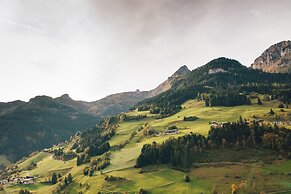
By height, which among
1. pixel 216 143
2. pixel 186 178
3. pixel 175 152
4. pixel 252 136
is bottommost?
pixel 186 178

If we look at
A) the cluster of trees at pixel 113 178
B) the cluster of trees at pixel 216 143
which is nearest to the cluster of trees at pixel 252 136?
the cluster of trees at pixel 216 143

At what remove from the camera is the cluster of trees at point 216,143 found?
177m

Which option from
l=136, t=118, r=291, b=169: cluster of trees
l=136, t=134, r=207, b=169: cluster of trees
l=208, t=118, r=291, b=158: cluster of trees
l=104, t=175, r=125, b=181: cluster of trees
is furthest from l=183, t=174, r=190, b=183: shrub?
l=104, t=175, r=125, b=181: cluster of trees

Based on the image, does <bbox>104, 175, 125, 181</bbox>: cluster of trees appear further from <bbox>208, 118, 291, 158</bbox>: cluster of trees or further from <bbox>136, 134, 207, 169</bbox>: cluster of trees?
<bbox>208, 118, 291, 158</bbox>: cluster of trees

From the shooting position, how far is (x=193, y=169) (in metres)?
171

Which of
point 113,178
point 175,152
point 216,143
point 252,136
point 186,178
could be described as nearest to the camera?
point 186,178

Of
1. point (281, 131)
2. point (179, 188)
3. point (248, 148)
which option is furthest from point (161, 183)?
point (281, 131)

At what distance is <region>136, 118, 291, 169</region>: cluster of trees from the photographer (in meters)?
177

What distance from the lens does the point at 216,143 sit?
611 feet

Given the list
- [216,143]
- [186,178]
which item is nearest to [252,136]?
[216,143]

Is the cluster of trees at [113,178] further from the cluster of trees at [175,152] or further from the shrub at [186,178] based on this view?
the shrub at [186,178]

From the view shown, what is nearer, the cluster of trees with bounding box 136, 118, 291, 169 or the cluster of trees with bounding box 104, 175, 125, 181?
the cluster of trees with bounding box 136, 118, 291, 169

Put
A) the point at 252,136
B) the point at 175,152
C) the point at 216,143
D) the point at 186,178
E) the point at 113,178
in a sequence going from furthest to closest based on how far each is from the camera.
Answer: the point at 216,143 < the point at 252,136 < the point at 175,152 < the point at 113,178 < the point at 186,178

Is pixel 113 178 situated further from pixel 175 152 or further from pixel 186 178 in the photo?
pixel 186 178
